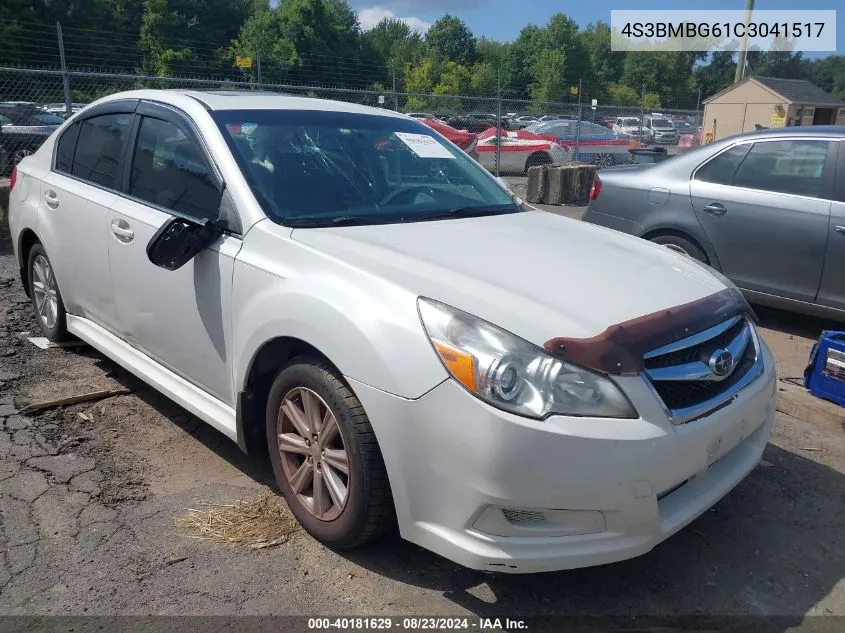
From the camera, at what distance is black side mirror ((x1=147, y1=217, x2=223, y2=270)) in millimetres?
2947

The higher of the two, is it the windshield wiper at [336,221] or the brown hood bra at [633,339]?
the windshield wiper at [336,221]

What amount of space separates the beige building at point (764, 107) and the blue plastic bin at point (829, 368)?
904 inches

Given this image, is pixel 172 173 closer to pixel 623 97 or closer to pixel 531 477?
pixel 531 477

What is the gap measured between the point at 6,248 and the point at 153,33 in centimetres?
3998

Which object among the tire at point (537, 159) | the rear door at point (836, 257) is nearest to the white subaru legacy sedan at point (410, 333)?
the rear door at point (836, 257)

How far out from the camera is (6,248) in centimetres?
747

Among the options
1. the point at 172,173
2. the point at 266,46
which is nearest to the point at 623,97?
the point at 266,46

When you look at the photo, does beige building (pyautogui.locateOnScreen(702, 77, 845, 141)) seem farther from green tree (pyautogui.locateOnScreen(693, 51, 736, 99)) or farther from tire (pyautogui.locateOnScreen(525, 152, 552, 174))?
green tree (pyautogui.locateOnScreen(693, 51, 736, 99))

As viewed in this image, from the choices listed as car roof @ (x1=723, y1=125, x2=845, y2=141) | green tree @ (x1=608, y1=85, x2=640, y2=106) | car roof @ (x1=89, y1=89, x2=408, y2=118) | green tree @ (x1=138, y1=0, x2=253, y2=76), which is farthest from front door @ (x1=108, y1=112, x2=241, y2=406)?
green tree @ (x1=608, y1=85, x2=640, y2=106)

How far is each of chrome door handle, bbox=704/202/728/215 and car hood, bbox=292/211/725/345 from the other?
262 cm

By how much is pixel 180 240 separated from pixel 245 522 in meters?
1.19

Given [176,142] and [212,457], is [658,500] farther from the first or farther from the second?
[176,142]

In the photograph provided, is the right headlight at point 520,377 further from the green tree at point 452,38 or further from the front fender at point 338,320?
the green tree at point 452,38

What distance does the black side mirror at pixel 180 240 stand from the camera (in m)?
2.95
